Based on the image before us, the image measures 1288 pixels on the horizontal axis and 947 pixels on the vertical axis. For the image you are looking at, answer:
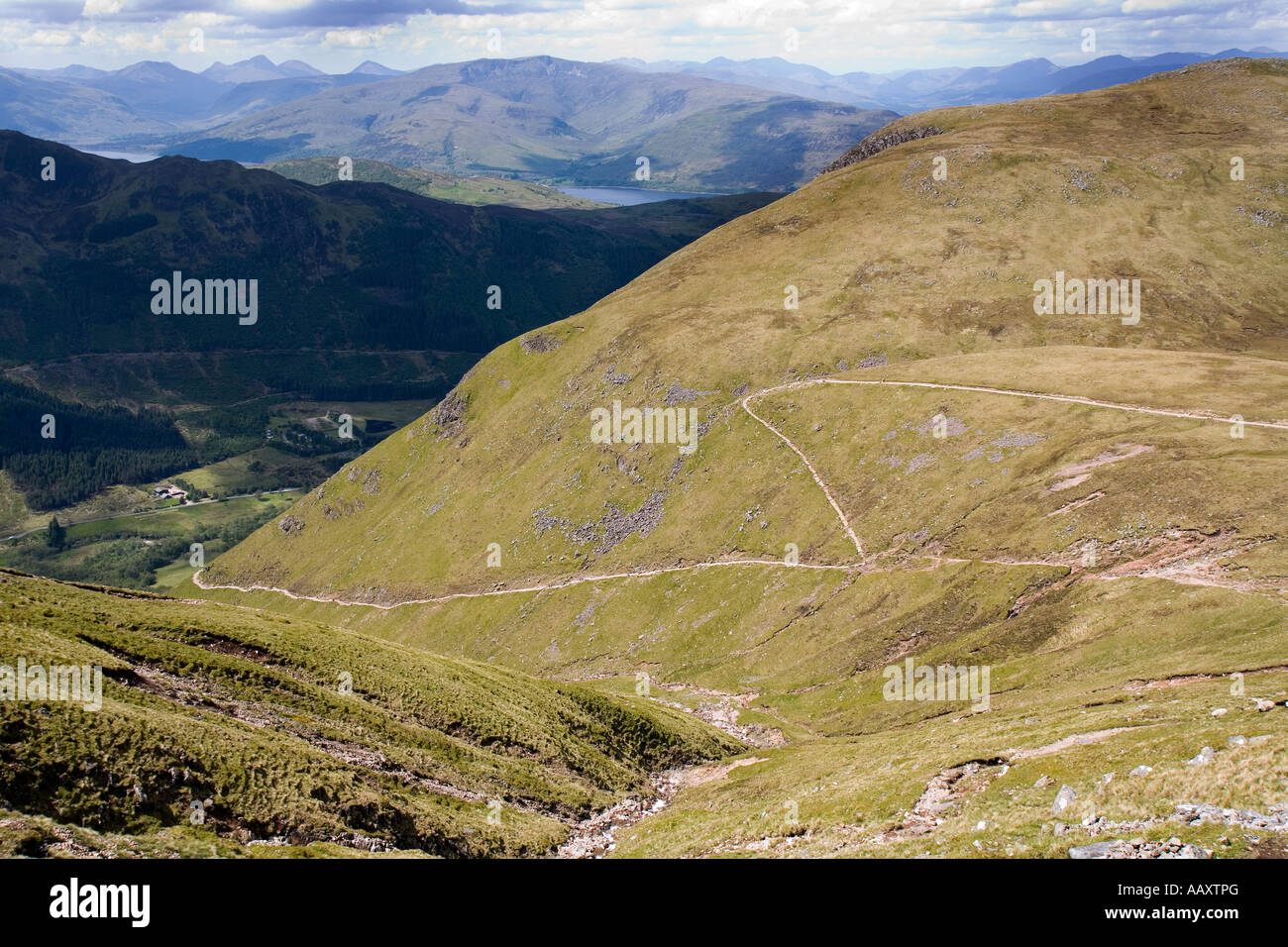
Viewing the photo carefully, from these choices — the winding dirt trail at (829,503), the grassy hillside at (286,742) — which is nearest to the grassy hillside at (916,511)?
the winding dirt trail at (829,503)

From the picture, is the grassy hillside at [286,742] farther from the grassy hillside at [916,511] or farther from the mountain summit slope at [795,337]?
the mountain summit slope at [795,337]

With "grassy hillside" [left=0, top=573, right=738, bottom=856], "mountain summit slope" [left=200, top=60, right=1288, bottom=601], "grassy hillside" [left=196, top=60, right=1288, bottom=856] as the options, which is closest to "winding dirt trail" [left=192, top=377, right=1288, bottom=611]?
"grassy hillside" [left=196, top=60, right=1288, bottom=856]

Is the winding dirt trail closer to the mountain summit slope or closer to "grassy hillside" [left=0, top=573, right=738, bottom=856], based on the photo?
the mountain summit slope

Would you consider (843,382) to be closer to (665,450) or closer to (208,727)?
(665,450)

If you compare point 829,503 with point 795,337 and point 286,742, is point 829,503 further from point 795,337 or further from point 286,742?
point 286,742

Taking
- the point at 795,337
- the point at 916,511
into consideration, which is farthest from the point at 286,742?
the point at 795,337
